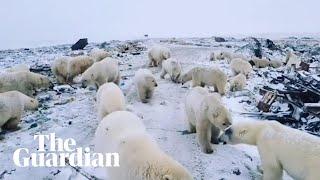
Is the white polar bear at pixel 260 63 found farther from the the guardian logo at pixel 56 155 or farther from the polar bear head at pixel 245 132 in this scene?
the the guardian logo at pixel 56 155

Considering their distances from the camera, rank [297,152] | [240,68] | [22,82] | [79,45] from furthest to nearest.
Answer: [79,45] → [240,68] → [22,82] → [297,152]

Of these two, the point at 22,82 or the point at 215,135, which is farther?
the point at 22,82

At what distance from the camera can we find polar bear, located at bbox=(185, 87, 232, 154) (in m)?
7.11

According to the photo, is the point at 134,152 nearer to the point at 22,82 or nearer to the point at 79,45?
the point at 22,82

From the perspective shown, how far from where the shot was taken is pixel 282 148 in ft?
18.0

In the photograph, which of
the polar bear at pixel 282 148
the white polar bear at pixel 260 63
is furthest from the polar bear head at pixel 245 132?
the white polar bear at pixel 260 63

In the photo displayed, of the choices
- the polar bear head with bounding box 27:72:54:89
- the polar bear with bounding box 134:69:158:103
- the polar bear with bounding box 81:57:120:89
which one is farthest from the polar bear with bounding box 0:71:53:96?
the polar bear with bounding box 134:69:158:103

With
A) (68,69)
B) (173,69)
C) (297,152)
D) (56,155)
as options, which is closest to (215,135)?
(297,152)

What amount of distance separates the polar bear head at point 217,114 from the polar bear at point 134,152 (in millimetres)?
1780

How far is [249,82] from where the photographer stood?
13.9 m

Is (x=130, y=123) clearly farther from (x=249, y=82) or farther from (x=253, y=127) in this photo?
(x=249, y=82)

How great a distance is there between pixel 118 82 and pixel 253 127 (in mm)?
7694

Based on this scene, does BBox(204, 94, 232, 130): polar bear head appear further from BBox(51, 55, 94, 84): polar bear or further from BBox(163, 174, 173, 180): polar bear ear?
BBox(51, 55, 94, 84): polar bear

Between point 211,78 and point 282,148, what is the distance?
6.81 meters
